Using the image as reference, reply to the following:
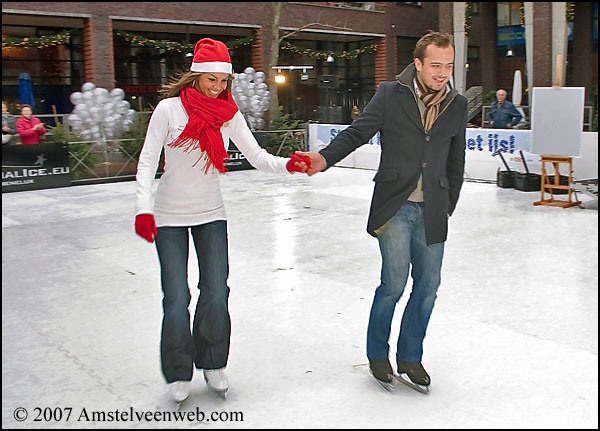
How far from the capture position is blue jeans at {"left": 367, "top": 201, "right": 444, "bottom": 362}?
367 cm

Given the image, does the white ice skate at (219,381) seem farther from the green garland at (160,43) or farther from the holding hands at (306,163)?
the green garland at (160,43)

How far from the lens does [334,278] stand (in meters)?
6.59

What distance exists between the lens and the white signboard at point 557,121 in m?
10.8

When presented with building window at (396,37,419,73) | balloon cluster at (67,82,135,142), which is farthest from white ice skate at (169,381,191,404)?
building window at (396,37,419,73)

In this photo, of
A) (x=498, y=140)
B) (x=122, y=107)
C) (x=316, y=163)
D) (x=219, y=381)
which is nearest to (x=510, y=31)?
(x=498, y=140)

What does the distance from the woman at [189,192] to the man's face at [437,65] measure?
78cm

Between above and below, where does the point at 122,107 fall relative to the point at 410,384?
above

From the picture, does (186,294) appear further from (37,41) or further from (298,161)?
(37,41)

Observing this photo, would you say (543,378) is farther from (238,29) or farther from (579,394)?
(238,29)

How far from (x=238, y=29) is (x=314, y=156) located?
24.3 m

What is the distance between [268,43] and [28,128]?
42.7ft

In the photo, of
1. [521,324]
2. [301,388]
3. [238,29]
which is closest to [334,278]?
[521,324]

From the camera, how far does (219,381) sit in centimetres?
378

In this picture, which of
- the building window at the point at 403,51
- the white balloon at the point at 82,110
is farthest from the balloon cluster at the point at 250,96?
the building window at the point at 403,51
